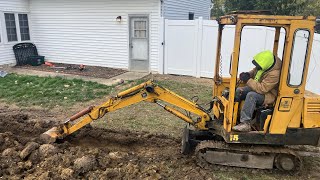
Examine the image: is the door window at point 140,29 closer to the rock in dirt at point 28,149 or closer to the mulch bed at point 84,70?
the mulch bed at point 84,70

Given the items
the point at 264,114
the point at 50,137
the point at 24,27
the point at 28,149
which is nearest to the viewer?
the point at 264,114

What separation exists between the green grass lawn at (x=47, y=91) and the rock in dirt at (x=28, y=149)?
12.0 feet

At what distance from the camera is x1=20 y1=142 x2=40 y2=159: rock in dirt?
5.44 m

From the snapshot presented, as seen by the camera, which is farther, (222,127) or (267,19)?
(222,127)

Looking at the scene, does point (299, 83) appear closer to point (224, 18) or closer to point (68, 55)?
point (224, 18)

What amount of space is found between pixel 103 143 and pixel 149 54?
8065 millimetres

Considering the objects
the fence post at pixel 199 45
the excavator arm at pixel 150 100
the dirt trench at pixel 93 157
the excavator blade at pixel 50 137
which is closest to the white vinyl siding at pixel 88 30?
the fence post at pixel 199 45

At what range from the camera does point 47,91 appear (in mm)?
10562

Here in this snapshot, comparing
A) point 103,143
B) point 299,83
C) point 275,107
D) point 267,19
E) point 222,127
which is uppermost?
point 267,19

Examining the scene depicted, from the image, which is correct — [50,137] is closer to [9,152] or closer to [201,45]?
[9,152]

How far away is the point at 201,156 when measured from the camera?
17.8 feet

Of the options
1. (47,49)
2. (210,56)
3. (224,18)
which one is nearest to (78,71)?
(47,49)

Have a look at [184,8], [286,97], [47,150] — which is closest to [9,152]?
[47,150]

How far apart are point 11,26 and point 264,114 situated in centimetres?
1443
